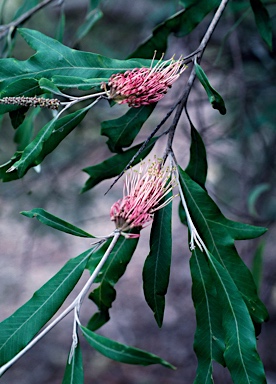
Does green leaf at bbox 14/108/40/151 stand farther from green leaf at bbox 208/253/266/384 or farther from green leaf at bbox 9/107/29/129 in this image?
green leaf at bbox 208/253/266/384

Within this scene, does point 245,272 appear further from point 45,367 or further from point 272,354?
point 45,367

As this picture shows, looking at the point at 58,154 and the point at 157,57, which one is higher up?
the point at 157,57

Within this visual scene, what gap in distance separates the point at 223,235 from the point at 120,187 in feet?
6.38

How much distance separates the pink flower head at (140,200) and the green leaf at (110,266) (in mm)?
126

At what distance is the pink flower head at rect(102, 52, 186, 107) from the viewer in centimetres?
66

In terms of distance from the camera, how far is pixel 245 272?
0.74 meters

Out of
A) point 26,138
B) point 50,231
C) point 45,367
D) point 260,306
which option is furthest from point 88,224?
point 260,306

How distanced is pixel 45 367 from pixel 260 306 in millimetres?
1802

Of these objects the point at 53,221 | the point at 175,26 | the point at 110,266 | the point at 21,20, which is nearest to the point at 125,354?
the point at 53,221

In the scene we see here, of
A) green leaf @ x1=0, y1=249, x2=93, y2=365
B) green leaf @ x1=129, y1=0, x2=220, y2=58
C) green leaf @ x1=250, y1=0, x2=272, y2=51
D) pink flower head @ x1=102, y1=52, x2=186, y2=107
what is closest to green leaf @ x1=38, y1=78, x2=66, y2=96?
pink flower head @ x1=102, y1=52, x2=186, y2=107

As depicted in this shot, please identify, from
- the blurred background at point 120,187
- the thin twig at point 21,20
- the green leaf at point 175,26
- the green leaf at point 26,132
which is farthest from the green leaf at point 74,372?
the blurred background at point 120,187

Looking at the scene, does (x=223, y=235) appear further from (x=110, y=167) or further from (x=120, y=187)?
(x=120, y=187)

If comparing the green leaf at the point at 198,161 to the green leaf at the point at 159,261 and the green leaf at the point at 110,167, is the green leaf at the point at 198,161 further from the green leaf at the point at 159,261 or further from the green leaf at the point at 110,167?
the green leaf at the point at 159,261

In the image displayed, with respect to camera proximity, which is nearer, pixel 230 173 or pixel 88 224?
pixel 230 173
